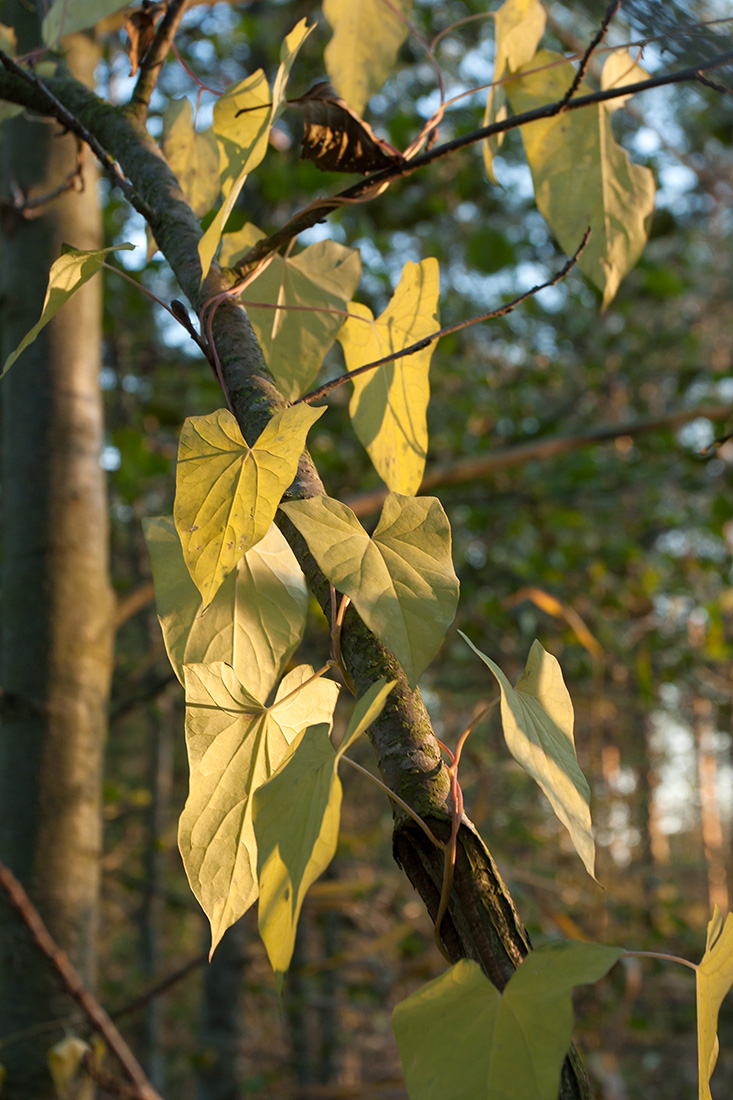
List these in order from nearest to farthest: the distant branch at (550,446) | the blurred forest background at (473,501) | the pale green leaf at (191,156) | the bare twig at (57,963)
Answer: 1. the pale green leaf at (191,156)
2. the bare twig at (57,963)
3. the distant branch at (550,446)
4. the blurred forest background at (473,501)

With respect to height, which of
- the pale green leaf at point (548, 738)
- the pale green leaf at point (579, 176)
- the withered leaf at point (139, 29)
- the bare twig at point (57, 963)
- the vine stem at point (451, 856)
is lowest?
the bare twig at point (57, 963)

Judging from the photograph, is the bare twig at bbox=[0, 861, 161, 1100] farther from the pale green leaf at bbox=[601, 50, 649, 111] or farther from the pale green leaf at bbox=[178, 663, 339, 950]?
the pale green leaf at bbox=[601, 50, 649, 111]

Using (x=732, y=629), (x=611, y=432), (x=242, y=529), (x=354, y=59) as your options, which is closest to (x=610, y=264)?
(x=354, y=59)

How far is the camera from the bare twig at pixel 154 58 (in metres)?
0.43

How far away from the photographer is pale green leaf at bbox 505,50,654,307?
1.45 feet

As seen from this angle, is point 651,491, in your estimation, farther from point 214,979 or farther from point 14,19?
point 14,19

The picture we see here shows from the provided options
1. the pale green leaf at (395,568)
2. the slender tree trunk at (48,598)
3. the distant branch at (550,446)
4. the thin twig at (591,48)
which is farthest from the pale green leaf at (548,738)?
the distant branch at (550,446)

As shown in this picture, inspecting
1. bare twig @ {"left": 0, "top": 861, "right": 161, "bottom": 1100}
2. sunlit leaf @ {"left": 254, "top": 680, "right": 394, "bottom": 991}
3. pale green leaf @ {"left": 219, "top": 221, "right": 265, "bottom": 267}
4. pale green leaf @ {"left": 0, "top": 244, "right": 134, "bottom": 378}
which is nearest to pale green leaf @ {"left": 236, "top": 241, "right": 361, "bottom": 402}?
pale green leaf @ {"left": 219, "top": 221, "right": 265, "bottom": 267}

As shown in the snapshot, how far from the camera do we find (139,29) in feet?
1.47

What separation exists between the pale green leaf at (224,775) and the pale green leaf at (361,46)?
36 cm

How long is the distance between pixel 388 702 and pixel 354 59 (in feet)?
1.31

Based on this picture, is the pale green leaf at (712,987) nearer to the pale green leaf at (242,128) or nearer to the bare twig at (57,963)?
the pale green leaf at (242,128)

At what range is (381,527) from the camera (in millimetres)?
278

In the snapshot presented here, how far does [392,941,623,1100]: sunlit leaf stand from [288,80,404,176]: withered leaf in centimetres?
33
